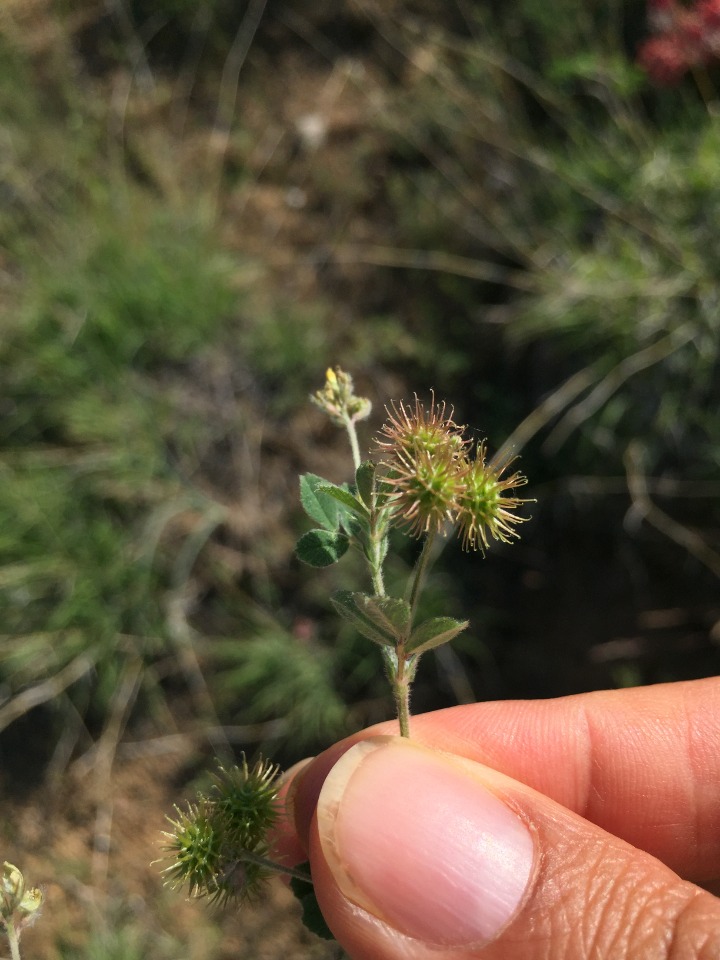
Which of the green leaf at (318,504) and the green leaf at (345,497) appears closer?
the green leaf at (345,497)

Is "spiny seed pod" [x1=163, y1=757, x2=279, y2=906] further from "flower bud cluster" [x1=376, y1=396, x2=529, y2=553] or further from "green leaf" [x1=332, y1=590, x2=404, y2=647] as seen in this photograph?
"flower bud cluster" [x1=376, y1=396, x2=529, y2=553]

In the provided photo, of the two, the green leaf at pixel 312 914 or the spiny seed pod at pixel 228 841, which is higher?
the spiny seed pod at pixel 228 841

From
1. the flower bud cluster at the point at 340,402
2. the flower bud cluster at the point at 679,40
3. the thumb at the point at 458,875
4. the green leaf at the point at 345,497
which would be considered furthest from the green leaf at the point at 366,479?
the flower bud cluster at the point at 679,40

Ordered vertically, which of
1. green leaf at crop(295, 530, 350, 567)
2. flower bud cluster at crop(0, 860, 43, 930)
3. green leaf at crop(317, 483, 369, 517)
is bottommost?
flower bud cluster at crop(0, 860, 43, 930)

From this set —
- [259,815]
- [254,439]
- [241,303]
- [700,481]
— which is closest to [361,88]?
[241,303]

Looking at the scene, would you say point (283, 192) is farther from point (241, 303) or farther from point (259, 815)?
point (259, 815)

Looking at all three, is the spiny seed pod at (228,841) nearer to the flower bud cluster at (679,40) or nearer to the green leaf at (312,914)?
the green leaf at (312,914)

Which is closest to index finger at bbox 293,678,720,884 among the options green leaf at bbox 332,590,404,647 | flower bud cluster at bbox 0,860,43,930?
green leaf at bbox 332,590,404,647
